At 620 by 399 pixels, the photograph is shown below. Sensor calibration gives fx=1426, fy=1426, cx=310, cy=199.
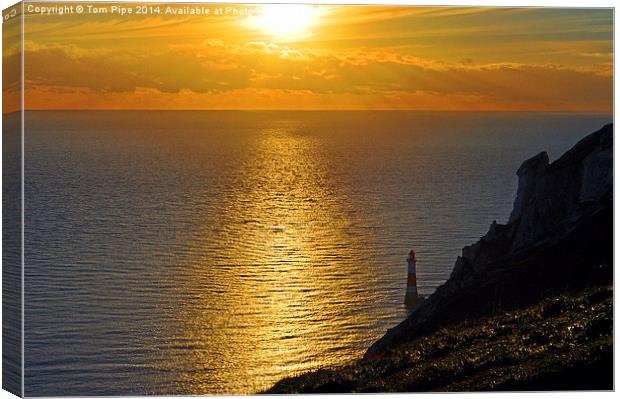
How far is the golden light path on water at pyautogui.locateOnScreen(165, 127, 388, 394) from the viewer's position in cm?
2547

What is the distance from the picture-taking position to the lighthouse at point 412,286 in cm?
2719

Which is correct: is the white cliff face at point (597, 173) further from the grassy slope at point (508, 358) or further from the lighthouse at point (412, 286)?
the lighthouse at point (412, 286)

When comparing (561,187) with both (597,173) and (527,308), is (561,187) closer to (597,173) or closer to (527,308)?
(597,173)

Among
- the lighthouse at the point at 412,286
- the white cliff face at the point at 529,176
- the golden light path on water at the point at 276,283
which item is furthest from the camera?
the white cliff face at the point at 529,176

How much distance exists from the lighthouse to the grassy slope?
170cm

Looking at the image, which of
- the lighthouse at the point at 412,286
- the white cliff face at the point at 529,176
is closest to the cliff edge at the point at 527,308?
the white cliff face at the point at 529,176

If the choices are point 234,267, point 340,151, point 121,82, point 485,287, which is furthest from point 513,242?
point 121,82

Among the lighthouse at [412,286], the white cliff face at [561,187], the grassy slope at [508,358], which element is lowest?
the grassy slope at [508,358]

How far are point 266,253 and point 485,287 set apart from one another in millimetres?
4162

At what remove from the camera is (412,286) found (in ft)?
89.9

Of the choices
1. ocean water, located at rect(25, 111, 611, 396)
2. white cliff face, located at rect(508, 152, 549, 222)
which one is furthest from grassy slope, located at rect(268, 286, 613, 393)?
white cliff face, located at rect(508, 152, 549, 222)

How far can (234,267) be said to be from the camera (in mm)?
27031

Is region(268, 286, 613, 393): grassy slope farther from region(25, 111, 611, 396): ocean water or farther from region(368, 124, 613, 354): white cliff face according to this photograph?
region(25, 111, 611, 396): ocean water

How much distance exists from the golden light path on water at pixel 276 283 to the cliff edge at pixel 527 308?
24.8 inches
